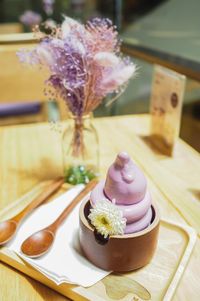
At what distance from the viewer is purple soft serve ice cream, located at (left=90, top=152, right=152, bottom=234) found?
0.49 meters

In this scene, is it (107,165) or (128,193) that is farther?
(107,165)

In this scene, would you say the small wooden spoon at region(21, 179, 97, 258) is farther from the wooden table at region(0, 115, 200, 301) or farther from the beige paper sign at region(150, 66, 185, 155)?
the beige paper sign at region(150, 66, 185, 155)

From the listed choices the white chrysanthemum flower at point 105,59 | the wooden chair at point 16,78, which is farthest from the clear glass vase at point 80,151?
the wooden chair at point 16,78

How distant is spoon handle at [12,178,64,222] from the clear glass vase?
0.03 metres

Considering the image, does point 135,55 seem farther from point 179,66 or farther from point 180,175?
point 180,175

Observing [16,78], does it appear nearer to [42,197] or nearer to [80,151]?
[80,151]

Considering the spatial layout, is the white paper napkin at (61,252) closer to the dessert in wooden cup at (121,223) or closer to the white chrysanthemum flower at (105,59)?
the dessert in wooden cup at (121,223)

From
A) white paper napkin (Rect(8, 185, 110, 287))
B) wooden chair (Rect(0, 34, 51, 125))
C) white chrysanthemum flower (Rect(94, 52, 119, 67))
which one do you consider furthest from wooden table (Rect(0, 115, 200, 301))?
wooden chair (Rect(0, 34, 51, 125))

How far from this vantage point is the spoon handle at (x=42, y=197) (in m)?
0.62

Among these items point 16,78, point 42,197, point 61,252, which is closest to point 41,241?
point 61,252

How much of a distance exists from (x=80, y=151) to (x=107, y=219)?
1.20ft

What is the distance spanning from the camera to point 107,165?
2.85 feet

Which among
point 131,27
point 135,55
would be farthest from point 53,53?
point 131,27

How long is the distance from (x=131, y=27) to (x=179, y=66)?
1.08m
